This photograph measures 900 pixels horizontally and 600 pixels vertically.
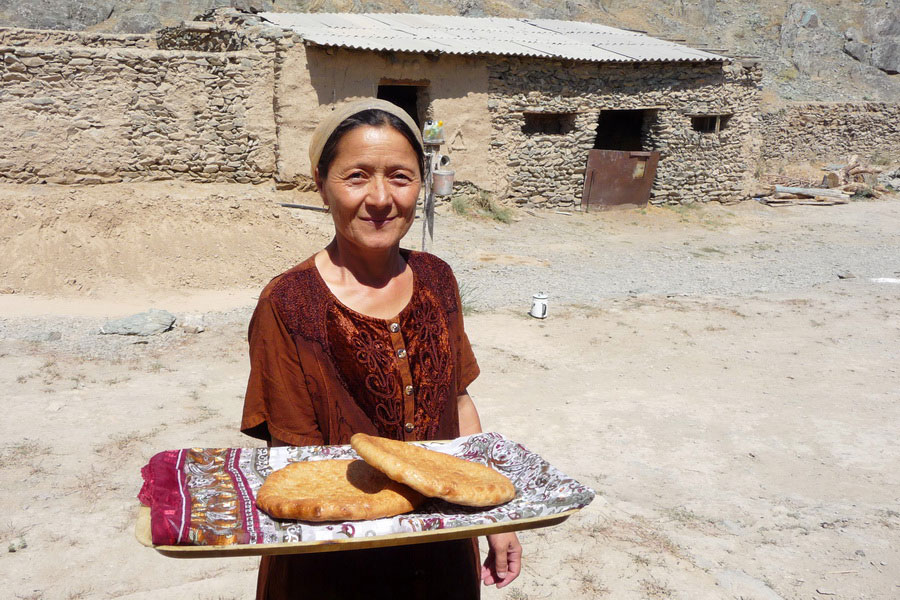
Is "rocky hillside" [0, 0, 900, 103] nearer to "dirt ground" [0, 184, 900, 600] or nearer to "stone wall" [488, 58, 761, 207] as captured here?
"stone wall" [488, 58, 761, 207]

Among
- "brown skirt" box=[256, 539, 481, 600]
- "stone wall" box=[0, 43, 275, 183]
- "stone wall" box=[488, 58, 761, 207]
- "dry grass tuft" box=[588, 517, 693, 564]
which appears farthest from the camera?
"stone wall" box=[488, 58, 761, 207]

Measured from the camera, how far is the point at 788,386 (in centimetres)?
583

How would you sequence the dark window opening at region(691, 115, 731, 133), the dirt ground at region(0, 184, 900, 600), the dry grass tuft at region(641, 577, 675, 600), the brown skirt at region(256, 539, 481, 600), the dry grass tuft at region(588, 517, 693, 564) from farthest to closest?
the dark window opening at region(691, 115, 731, 133)
the dry grass tuft at region(588, 517, 693, 564)
the dirt ground at region(0, 184, 900, 600)
the dry grass tuft at region(641, 577, 675, 600)
the brown skirt at region(256, 539, 481, 600)

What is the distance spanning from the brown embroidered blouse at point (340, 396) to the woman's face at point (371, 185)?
0.16 meters

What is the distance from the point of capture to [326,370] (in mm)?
1671

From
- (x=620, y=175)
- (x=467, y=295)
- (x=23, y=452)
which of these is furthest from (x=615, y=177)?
(x=23, y=452)

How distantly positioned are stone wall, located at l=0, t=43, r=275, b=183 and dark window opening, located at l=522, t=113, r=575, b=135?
4.77m

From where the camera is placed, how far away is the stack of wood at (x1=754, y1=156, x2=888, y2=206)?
50.2 ft

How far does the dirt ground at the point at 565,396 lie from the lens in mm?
3363

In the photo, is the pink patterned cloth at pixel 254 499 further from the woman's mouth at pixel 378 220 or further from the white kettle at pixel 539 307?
the white kettle at pixel 539 307

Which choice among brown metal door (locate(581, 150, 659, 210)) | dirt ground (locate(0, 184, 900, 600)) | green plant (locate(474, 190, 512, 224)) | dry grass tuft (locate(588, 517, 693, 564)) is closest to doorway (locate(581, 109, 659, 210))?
brown metal door (locate(581, 150, 659, 210))

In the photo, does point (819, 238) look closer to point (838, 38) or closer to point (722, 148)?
point (722, 148)

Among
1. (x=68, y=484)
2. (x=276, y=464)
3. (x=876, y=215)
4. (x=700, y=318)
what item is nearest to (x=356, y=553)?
(x=276, y=464)

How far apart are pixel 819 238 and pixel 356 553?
12.5m
